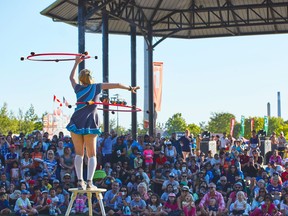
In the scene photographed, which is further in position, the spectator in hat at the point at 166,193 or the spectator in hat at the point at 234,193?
the spectator in hat at the point at 166,193

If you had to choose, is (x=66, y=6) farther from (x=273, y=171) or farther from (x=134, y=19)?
(x=273, y=171)

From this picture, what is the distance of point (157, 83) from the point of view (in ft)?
89.4

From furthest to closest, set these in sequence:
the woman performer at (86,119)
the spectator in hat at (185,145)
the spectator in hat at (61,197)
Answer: the spectator in hat at (185,145) → the spectator in hat at (61,197) → the woman performer at (86,119)

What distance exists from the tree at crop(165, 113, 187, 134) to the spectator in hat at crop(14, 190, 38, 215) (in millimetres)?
56275

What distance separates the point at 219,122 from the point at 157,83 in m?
52.1

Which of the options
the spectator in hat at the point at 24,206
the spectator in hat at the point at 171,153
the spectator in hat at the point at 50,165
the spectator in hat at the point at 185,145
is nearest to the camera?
the spectator in hat at the point at 24,206

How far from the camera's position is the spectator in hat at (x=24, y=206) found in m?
15.8

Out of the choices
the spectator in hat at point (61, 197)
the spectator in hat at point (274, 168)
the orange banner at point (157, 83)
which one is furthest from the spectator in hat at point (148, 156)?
the orange banner at point (157, 83)

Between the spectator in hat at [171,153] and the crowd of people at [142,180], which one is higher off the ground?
the spectator in hat at [171,153]

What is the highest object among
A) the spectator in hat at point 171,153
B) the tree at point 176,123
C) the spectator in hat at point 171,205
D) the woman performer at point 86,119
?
the tree at point 176,123

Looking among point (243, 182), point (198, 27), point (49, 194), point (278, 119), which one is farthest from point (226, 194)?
point (278, 119)

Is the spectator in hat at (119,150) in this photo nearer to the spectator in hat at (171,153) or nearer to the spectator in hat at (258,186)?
the spectator in hat at (171,153)

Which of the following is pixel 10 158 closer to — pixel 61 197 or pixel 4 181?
pixel 4 181

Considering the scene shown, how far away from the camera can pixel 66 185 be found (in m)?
16.7
